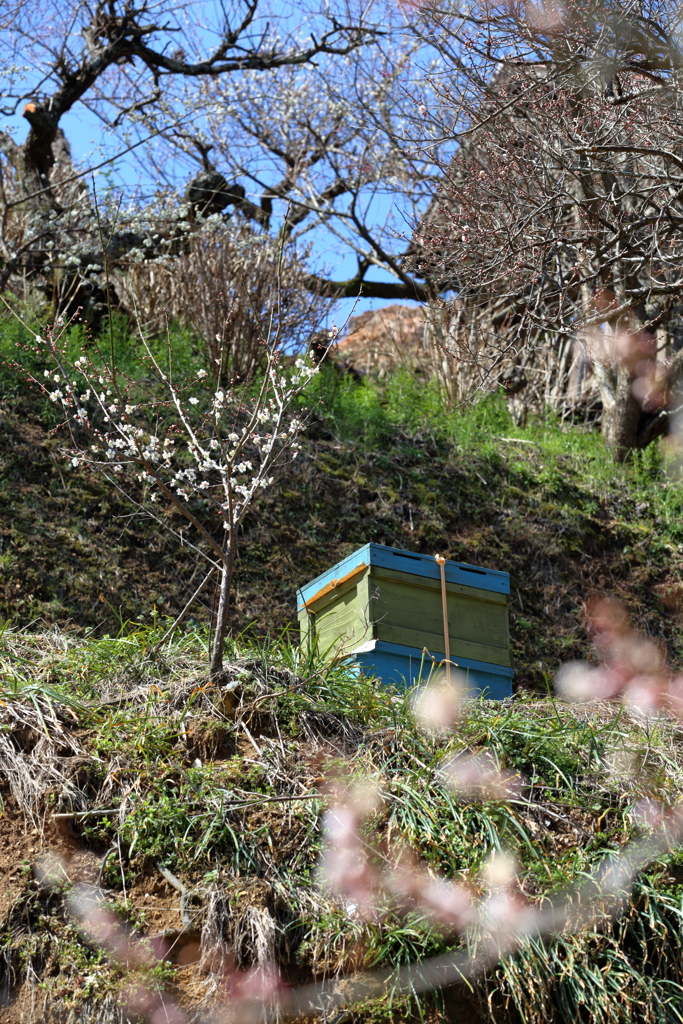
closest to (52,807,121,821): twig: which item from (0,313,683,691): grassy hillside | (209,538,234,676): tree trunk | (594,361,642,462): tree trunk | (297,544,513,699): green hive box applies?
(209,538,234,676): tree trunk

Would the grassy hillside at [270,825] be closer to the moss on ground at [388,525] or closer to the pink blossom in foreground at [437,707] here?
the pink blossom in foreground at [437,707]

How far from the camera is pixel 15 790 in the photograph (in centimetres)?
336

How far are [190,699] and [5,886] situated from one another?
0.93m

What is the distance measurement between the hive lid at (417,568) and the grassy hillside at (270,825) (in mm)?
621

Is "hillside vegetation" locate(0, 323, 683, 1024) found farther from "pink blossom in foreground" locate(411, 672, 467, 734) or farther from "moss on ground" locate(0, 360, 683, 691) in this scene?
"moss on ground" locate(0, 360, 683, 691)

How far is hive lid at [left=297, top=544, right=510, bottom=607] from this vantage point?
14.4ft

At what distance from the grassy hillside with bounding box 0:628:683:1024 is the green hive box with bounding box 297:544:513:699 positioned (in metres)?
0.32

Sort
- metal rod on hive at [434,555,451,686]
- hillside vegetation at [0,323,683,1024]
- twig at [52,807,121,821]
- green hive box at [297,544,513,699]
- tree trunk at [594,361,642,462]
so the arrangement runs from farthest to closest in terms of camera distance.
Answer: tree trunk at [594,361,642,462] → green hive box at [297,544,513,699] → metal rod on hive at [434,555,451,686] → twig at [52,807,121,821] → hillside vegetation at [0,323,683,1024]

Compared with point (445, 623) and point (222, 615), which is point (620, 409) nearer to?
point (445, 623)

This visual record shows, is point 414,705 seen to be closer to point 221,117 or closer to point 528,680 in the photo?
point 528,680

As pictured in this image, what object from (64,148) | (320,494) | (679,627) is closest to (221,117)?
(64,148)

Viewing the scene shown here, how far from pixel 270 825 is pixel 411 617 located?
52.3 inches

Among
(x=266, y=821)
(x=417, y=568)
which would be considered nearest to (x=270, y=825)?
(x=266, y=821)

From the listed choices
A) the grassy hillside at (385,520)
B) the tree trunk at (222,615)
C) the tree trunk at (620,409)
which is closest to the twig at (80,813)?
the tree trunk at (222,615)
